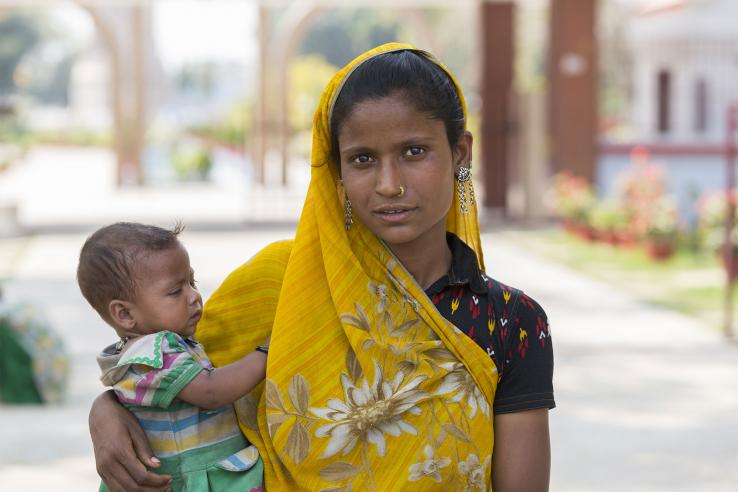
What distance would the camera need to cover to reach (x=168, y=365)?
1.94 meters

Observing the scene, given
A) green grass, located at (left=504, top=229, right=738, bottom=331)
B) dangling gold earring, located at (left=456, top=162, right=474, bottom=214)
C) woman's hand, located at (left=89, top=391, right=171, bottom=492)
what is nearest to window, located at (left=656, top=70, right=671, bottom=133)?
green grass, located at (left=504, top=229, right=738, bottom=331)

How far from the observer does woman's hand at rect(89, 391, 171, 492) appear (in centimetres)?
193

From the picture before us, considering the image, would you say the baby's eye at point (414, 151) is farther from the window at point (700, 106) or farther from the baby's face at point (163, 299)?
the window at point (700, 106)

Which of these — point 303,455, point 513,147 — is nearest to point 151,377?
point 303,455

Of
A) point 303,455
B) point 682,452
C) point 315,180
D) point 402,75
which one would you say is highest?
point 402,75

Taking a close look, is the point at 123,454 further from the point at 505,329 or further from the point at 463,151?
the point at 463,151

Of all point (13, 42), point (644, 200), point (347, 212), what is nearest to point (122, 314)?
point (347, 212)

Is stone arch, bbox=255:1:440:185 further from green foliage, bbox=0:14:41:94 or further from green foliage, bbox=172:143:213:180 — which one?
green foliage, bbox=0:14:41:94

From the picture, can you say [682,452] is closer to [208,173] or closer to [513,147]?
[513,147]

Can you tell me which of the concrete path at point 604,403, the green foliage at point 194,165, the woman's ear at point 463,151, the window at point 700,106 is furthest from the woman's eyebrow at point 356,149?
the green foliage at point 194,165

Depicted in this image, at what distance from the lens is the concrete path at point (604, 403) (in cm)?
489

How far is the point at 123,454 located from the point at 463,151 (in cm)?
74

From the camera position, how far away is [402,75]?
1.90m

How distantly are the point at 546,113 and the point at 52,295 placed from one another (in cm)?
778
